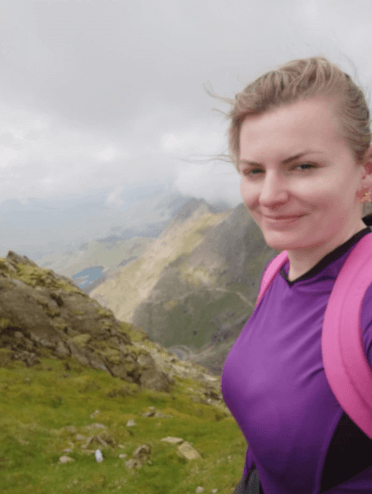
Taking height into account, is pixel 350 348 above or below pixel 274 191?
below

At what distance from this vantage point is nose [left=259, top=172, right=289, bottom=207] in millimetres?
3023

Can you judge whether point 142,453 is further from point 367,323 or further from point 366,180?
point 366,180

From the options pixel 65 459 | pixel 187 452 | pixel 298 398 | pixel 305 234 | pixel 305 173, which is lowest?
pixel 187 452

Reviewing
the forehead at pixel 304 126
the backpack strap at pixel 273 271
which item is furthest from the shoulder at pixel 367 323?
the backpack strap at pixel 273 271

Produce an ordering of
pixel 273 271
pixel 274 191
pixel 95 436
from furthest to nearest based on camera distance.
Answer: pixel 95 436 → pixel 273 271 → pixel 274 191

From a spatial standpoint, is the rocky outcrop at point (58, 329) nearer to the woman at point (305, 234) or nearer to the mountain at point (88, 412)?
the mountain at point (88, 412)

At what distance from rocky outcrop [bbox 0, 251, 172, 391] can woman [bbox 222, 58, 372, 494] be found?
35.3 m

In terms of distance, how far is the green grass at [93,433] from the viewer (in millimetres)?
15641

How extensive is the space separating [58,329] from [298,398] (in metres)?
40.3

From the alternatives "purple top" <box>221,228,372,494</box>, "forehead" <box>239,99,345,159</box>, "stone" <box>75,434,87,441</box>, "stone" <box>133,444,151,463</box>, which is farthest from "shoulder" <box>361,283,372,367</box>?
"stone" <box>75,434,87,441</box>

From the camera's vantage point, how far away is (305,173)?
2900 millimetres

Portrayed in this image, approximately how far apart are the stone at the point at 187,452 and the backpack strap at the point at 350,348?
21.4 metres

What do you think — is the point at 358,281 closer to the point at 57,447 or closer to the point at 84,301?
the point at 57,447

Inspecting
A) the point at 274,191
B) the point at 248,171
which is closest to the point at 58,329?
the point at 248,171
